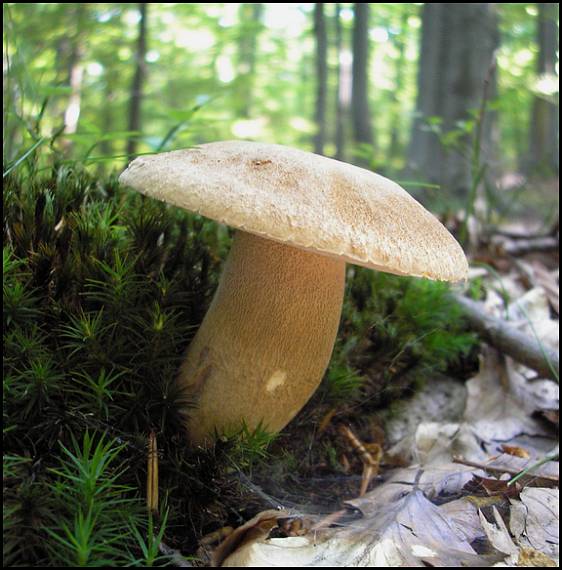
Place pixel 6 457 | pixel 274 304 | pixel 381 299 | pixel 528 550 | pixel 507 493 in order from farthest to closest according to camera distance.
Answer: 1. pixel 381 299
2. pixel 274 304
3. pixel 507 493
4. pixel 528 550
5. pixel 6 457

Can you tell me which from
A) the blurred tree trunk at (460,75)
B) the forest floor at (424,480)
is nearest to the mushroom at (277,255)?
the forest floor at (424,480)

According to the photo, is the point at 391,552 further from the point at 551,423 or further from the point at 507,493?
the point at 551,423

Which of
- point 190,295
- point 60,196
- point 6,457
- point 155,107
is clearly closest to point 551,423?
point 190,295

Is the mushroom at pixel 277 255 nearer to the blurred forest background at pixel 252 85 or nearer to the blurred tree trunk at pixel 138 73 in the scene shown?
the blurred forest background at pixel 252 85

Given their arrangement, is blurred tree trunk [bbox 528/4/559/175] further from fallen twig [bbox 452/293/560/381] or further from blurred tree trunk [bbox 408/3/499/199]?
fallen twig [bbox 452/293/560/381]

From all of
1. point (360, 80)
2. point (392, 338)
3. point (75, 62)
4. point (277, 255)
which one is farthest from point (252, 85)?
point (277, 255)
